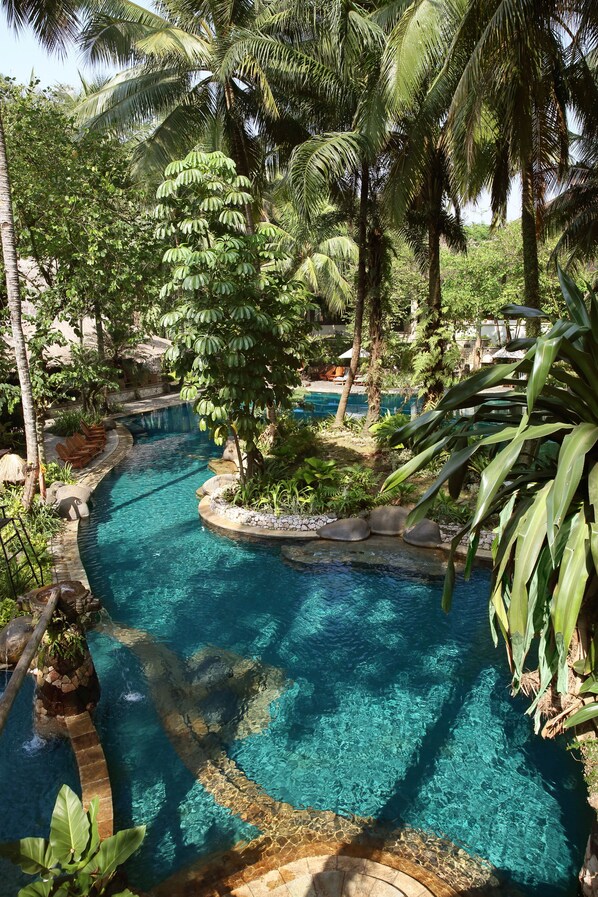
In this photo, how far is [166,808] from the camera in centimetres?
456

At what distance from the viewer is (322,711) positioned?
5672 millimetres

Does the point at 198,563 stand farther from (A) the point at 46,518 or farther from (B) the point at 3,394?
(B) the point at 3,394

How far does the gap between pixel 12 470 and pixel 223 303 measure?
5.46m

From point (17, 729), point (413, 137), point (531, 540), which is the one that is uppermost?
point (413, 137)

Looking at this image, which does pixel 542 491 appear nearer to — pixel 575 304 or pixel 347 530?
pixel 575 304

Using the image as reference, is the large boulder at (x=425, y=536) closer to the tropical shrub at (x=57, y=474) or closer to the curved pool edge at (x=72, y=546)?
the curved pool edge at (x=72, y=546)

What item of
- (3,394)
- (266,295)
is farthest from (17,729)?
(3,394)

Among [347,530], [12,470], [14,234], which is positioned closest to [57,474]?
[12,470]

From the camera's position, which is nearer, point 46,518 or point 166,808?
point 166,808

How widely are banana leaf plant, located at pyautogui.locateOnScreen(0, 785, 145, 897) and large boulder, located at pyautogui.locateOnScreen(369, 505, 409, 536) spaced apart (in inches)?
274

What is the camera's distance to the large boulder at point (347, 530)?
9578mm

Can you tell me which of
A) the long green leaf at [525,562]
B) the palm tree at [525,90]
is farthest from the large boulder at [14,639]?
the palm tree at [525,90]

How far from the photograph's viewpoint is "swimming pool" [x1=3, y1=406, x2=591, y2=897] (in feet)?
14.3

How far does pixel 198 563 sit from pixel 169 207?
5.57 m
